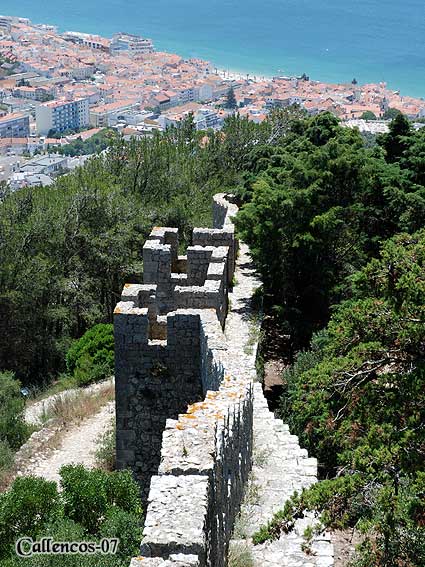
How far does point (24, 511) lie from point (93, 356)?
10.2 m

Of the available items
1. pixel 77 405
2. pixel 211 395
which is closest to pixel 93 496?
pixel 211 395

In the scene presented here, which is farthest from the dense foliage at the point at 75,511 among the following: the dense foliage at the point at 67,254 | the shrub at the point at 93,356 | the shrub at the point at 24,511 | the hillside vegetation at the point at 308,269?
the dense foliage at the point at 67,254

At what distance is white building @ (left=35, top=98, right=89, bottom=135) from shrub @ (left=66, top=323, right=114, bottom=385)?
14454 centimetres

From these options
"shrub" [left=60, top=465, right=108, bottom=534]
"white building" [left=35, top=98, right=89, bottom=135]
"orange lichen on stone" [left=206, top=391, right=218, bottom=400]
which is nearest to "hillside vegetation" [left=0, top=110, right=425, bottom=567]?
"orange lichen on stone" [left=206, top=391, right=218, bottom=400]

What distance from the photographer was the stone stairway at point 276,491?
24.5 ft

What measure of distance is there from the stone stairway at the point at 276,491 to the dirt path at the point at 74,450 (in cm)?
406

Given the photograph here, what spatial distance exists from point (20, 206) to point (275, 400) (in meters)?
13.9

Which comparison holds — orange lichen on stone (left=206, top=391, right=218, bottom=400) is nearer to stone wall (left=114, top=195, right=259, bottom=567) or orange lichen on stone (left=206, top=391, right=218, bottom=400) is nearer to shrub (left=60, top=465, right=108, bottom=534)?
stone wall (left=114, top=195, right=259, bottom=567)

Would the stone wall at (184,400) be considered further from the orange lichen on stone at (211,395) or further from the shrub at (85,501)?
the shrub at (85,501)

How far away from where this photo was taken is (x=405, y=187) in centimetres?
1672

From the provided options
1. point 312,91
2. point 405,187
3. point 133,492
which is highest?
point 405,187

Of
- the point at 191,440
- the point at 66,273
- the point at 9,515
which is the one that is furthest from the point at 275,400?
the point at 66,273

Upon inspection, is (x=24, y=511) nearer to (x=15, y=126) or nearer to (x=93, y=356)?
(x=93, y=356)

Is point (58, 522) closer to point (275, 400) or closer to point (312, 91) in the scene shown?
point (275, 400)
